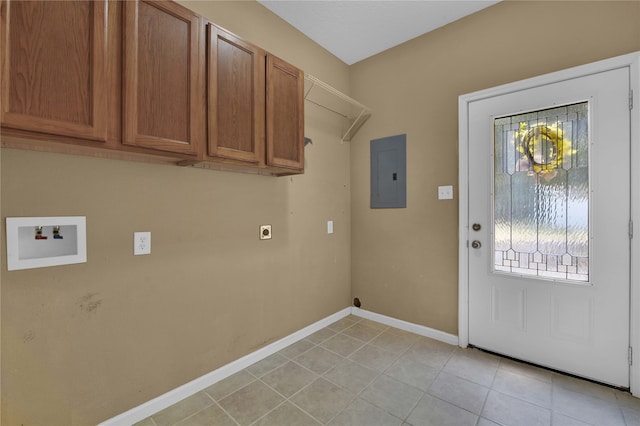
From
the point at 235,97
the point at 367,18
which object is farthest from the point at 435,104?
the point at 235,97

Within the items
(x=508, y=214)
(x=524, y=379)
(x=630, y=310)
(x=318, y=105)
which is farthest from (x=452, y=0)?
(x=524, y=379)

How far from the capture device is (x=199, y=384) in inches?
72.3

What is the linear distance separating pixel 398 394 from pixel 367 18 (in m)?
2.85

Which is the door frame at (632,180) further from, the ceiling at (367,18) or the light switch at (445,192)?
the ceiling at (367,18)

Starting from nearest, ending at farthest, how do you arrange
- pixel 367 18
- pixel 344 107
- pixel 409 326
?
1. pixel 367 18
2. pixel 409 326
3. pixel 344 107

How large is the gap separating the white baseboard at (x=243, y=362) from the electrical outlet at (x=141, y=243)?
2.85ft

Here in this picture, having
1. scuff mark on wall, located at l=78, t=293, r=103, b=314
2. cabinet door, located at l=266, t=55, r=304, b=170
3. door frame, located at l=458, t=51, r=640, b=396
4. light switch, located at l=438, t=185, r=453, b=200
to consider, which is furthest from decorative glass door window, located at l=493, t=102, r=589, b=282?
scuff mark on wall, located at l=78, t=293, r=103, b=314

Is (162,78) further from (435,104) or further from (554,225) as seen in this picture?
(554,225)

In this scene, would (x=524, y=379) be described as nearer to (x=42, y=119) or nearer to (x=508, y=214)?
(x=508, y=214)

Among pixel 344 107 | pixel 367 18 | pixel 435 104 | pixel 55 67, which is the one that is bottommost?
pixel 55 67

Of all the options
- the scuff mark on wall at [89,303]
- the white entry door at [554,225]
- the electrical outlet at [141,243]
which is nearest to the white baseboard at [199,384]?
the scuff mark on wall at [89,303]

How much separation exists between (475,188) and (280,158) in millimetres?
1598

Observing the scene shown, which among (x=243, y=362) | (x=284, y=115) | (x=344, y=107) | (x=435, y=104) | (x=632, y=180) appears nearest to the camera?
(x=632, y=180)

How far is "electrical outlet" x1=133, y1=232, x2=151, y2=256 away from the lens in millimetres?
1577
